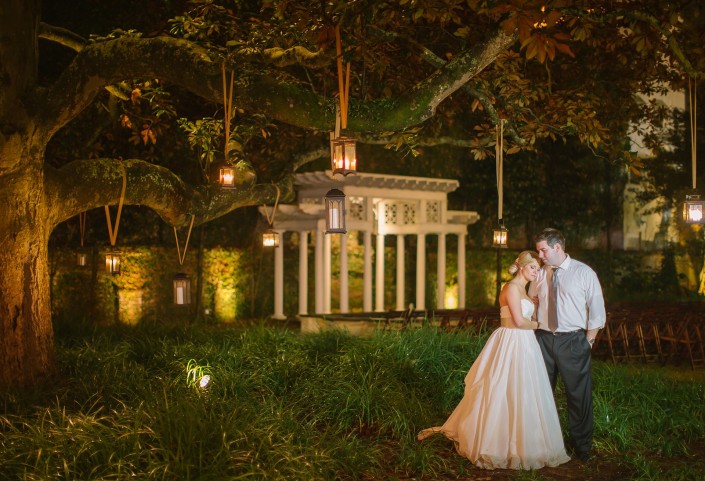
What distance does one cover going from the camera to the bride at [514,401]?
288 inches

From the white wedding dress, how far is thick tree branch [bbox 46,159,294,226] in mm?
4708

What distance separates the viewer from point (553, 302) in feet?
25.3

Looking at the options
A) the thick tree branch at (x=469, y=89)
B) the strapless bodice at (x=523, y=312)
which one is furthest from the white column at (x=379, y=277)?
the strapless bodice at (x=523, y=312)

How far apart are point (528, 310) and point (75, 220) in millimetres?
→ 12449

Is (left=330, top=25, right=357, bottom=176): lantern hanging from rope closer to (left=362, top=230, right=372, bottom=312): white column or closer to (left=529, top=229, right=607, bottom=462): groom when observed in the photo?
(left=529, top=229, right=607, bottom=462): groom

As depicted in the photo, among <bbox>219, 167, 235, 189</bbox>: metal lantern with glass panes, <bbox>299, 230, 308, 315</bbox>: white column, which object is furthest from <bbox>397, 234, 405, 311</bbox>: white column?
<bbox>219, 167, 235, 189</bbox>: metal lantern with glass panes

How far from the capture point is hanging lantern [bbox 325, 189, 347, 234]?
909 cm

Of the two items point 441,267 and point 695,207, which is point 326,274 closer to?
point 441,267

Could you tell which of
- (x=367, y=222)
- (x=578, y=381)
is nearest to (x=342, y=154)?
(x=578, y=381)

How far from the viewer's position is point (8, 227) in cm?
877

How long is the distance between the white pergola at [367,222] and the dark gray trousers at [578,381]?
947 centimetres

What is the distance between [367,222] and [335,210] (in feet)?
30.3

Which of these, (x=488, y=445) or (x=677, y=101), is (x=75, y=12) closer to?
(x=488, y=445)

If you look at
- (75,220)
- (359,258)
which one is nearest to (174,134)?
(75,220)
